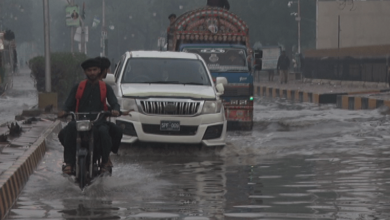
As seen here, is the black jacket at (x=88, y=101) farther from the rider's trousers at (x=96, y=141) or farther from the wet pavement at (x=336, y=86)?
the wet pavement at (x=336, y=86)

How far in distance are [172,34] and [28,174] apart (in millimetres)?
14184

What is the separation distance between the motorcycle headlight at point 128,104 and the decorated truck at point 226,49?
22.7 ft

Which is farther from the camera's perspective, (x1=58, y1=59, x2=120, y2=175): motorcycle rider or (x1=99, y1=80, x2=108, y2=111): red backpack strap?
(x1=99, y1=80, x2=108, y2=111): red backpack strap

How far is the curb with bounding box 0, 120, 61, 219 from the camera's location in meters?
9.74

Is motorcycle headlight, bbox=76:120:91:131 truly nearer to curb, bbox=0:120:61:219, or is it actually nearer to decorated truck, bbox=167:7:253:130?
curb, bbox=0:120:61:219

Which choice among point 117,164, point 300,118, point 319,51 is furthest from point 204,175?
point 319,51

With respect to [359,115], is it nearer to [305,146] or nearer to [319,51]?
[305,146]

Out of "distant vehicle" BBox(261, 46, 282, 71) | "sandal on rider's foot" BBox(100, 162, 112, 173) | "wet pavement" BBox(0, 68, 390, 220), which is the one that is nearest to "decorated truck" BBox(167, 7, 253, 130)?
"wet pavement" BBox(0, 68, 390, 220)

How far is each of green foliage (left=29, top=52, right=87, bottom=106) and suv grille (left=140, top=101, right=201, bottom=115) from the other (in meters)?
16.7

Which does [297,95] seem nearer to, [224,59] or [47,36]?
[47,36]

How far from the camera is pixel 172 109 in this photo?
15.1 metres

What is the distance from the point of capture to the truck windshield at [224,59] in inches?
897

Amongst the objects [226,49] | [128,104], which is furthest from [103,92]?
[226,49]

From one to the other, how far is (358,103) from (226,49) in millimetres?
8888
